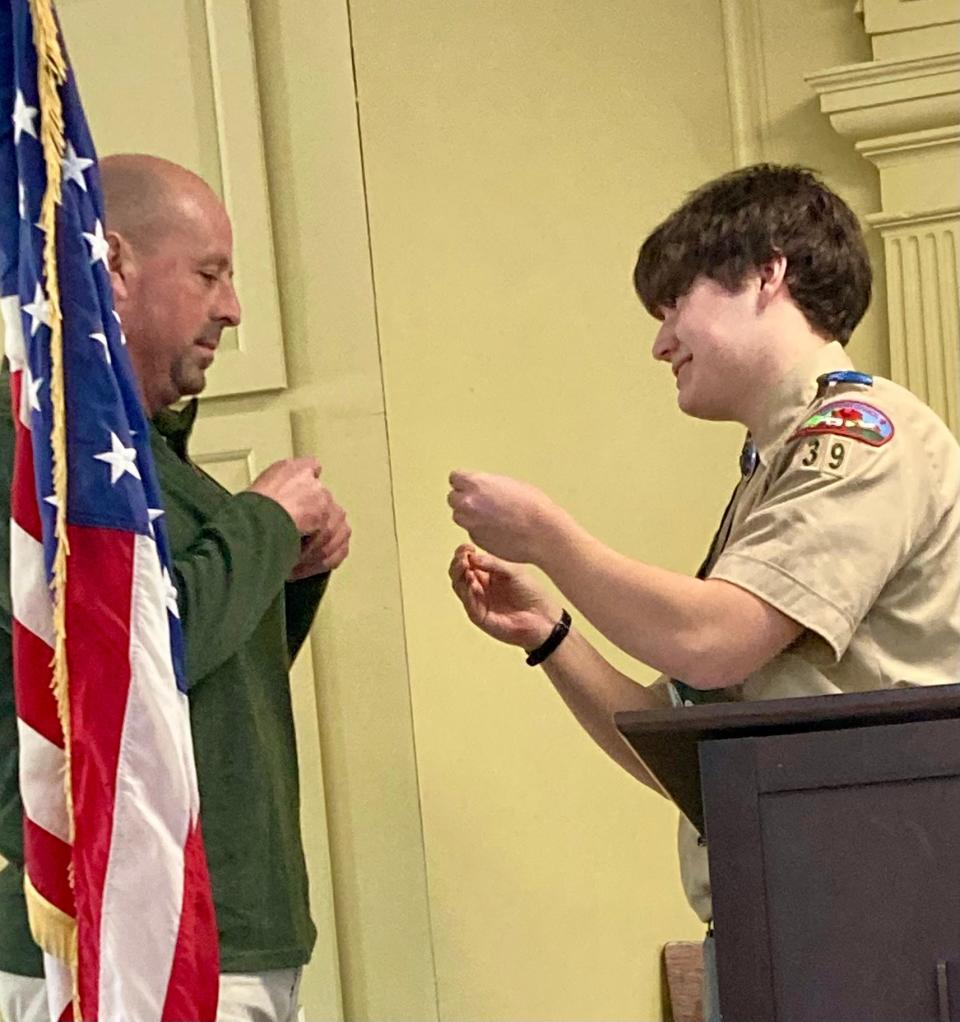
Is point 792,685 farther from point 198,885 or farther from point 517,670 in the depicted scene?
point 517,670

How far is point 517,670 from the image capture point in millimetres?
2537

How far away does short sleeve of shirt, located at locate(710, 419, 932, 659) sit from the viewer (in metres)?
1.39

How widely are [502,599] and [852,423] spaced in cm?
51

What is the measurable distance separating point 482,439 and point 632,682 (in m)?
0.84

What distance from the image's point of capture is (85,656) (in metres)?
1.21

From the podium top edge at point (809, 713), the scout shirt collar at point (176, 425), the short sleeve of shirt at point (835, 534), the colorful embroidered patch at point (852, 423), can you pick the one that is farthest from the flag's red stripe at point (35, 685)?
the colorful embroidered patch at point (852, 423)

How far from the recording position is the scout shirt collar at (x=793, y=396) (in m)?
1.54

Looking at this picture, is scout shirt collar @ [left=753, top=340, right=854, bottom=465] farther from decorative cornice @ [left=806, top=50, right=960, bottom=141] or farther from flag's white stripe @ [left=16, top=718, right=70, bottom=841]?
decorative cornice @ [left=806, top=50, right=960, bottom=141]

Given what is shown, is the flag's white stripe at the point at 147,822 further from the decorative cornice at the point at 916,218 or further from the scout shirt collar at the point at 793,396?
the decorative cornice at the point at 916,218

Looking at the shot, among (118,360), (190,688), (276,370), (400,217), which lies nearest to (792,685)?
(190,688)

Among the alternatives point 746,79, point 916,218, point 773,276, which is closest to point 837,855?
point 773,276

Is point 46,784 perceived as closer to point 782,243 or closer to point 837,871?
point 837,871

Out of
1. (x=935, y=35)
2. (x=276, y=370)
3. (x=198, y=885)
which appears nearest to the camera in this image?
(x=198, y=885)

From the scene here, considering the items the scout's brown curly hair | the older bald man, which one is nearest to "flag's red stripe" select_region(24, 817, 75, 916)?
the older bald man
